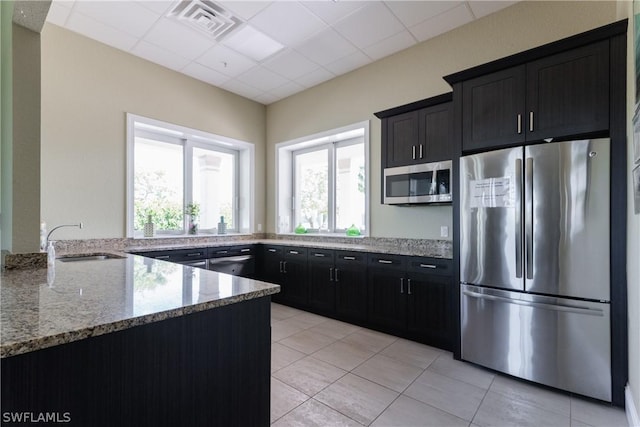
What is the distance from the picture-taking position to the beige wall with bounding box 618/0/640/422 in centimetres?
172

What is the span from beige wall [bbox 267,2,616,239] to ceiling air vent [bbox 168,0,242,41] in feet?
5.75

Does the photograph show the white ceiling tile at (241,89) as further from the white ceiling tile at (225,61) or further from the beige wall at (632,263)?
the beige wall at (632,263)

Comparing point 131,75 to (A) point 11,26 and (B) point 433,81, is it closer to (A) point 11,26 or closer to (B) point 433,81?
(A) point 11,26

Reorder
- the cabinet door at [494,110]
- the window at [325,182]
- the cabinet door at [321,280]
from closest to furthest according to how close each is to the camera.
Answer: the cabinet door at [494,110], the cabinet door at [321,280], the window at [325,182]

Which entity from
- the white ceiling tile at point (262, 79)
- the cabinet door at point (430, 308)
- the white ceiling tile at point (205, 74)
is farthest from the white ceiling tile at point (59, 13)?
the cabinet door at point (430, 308)

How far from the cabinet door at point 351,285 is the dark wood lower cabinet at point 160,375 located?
2299mm

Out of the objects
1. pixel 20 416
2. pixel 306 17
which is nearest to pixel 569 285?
pixel 20 416

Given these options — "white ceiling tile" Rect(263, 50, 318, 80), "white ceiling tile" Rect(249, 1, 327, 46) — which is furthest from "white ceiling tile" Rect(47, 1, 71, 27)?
"white ceiling tile" Rect(263, 50, 318, 80)

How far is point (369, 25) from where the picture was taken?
326 cm

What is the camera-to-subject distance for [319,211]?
16.4 feet

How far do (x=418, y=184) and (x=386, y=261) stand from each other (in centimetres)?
92

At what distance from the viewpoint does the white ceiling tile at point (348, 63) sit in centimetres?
389

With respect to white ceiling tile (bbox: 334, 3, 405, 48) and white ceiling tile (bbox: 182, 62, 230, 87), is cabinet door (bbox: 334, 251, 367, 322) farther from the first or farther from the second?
white ceiling tile (bbox: 182, 62, 230, 87)

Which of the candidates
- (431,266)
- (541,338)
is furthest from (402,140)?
(541,338)
